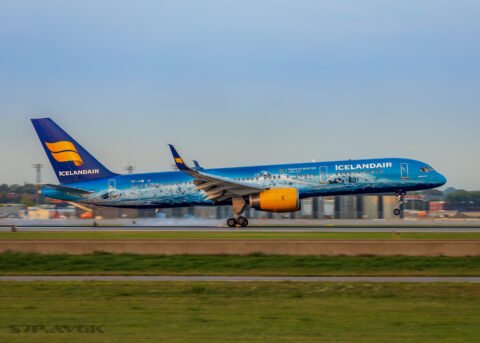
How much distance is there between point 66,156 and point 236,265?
26.4 metres

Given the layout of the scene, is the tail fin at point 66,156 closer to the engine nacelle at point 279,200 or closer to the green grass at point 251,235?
the green grass at point 251,235

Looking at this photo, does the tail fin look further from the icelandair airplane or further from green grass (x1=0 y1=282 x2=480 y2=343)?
green grass (x1=0 y1=282 x2=480 y2=343)

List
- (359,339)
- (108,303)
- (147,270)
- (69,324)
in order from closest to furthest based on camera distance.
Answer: (359,339)
(69,324)
(108,303)
(147,270)

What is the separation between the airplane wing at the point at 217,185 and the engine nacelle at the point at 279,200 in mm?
869

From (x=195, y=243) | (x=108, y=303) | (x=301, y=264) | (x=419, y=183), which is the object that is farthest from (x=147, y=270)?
(x=419, y=183)

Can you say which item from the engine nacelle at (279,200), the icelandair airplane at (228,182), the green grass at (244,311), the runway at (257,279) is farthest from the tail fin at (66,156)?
the green grass at (244,311)

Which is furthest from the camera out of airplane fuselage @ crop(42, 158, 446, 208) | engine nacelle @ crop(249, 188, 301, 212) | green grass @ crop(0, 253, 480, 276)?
airplane fuselage @ crop(42, 158, 446, 208)

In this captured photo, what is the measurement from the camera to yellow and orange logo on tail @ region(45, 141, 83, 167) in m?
48.3

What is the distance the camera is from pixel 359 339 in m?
12.4

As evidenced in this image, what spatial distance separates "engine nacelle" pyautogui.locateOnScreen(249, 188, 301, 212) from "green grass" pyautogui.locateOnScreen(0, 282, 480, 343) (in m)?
22.7

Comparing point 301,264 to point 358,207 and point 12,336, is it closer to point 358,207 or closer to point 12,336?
point 12,336

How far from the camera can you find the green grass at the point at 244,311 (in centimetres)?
1279

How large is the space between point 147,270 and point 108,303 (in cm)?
796

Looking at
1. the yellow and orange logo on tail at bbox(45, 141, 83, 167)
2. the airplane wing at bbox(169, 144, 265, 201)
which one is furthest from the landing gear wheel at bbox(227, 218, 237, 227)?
the yellow and orange logo on tail at bbox(45, 141, 83, 167)
